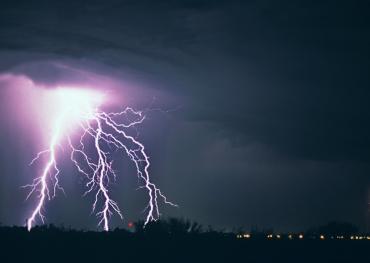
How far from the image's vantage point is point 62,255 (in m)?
23.2

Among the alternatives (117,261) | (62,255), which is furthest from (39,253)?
(117,261)

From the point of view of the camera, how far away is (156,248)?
25.8 meters

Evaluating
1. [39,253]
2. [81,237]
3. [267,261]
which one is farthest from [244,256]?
[39,253]

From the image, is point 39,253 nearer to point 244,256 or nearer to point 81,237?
point 81,237

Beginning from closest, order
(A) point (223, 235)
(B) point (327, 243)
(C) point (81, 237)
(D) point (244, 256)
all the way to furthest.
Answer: (C) point (81, 237)
(D) point (244, 256)
(A) point (223, 235)
(B) point (327, 243)

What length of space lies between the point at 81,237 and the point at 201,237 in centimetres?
632

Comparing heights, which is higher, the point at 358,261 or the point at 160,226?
the point at 160,226

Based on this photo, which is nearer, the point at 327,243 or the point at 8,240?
the point at 8,240

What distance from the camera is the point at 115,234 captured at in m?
25.7

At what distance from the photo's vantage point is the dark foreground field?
23.0m

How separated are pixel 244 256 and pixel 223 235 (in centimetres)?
263

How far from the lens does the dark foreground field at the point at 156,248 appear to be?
23000mm

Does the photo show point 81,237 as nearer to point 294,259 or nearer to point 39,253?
point 39,253

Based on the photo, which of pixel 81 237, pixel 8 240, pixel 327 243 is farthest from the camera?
pixel 327 243
